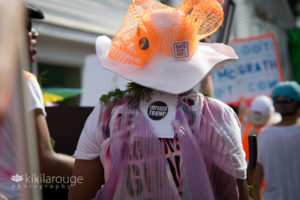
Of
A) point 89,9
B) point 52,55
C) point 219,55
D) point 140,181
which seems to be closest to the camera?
point 140,181

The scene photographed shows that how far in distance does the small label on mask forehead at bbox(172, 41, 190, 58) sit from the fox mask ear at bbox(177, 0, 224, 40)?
0.11m

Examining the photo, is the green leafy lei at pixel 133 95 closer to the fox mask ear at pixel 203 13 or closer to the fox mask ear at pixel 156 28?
the fox mask ear at pixel 156 28

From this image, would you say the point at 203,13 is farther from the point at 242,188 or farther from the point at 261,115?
the point at 261,115

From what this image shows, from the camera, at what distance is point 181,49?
1545mm

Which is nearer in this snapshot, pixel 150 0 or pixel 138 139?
pixel 138 139

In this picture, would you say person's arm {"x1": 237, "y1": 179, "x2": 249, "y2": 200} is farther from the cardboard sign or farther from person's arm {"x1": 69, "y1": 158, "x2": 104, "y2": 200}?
the cardboard sign

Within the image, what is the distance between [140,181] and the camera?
1378 mm

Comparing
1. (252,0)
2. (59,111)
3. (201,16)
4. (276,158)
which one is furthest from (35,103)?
(252,0)

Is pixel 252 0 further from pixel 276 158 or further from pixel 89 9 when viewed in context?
pixel 276 158

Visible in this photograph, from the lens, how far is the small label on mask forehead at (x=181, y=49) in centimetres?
154

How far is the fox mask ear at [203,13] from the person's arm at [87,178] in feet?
2.30

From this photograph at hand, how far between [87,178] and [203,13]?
2.80 feet

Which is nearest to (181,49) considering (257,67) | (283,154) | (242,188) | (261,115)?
(242,188)

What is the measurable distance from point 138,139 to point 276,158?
228cm
